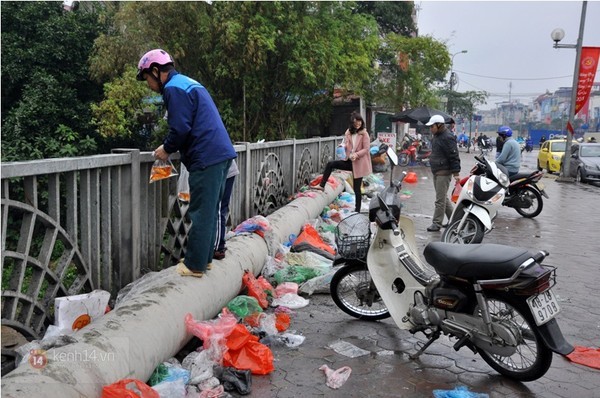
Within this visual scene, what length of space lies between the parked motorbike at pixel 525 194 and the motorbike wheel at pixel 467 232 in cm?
353

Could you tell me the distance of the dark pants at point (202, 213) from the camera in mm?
3873

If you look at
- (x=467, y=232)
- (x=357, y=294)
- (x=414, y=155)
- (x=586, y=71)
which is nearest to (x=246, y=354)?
(x=357, y=294)

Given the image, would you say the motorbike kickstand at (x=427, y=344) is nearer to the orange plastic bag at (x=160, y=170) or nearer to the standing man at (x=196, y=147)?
the standing man at (x=196, y=147)

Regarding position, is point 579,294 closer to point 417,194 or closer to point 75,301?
point 75,301

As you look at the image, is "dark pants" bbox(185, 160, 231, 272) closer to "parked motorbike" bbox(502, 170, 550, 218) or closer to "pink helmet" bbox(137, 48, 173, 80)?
"pink helmet" bbox(137, 48, 173, 80)

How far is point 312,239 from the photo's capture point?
21.1ft

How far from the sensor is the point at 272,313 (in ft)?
15.0

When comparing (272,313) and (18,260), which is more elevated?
(18,260)

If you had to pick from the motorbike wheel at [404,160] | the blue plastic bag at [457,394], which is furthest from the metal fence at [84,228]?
the motorbike wheel at [404,160]

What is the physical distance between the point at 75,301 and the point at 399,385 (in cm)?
210

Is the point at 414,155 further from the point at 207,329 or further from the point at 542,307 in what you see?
the point at 207,329

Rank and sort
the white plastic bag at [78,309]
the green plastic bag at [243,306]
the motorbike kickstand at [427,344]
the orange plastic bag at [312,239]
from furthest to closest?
the orange plastic bag at [312,239], the green plastic bag at [243,306], the motorbike kickstand at [427,344], the white plastic bag at [78,309]

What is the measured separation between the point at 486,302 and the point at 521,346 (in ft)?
1.36

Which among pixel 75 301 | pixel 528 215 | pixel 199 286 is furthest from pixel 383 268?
Result: pixel 528 215
